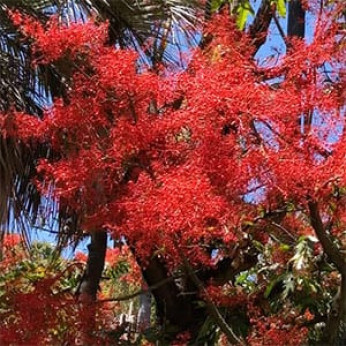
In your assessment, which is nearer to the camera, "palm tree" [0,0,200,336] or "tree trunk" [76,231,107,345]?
"palm tree" [0,0,200,336]

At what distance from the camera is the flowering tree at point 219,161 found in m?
3.80

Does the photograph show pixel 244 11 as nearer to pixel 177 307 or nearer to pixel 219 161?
pixel 219 161

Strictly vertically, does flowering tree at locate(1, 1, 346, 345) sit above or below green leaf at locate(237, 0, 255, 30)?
below

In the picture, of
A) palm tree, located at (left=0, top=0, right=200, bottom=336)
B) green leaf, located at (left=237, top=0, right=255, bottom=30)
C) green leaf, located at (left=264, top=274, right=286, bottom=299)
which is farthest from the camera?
palm tree, located at (left=0, top=0, right=200, bottom=336)

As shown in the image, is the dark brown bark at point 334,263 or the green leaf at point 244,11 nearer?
the dark brown bark at point 334,263

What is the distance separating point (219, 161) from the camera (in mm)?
3895

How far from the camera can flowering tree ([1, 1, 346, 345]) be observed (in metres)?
3.80

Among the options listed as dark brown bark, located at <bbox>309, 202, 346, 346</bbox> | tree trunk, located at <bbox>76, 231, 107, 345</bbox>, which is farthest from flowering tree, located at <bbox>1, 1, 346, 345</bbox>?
tree trunk, located at <bbox>76, 231, 107, 345</bbox>

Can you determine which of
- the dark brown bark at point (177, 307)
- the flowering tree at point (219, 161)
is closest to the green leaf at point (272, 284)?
the flowering tree at point (219, 161)

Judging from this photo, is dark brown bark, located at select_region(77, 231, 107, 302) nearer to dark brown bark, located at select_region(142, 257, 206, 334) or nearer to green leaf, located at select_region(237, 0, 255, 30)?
dark brown bark, located at select_region(142, 257, 206, 334)

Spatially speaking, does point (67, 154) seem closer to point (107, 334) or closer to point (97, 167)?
point (97, 167)

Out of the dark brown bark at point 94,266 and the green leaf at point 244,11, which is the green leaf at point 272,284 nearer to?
the dark brown bark at point 94,266

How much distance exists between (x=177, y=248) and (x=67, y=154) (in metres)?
0.94

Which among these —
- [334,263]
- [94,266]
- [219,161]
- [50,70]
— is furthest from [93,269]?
[334,263]
